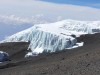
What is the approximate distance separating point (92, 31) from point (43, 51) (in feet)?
32.3

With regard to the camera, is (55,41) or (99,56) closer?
(99,56)

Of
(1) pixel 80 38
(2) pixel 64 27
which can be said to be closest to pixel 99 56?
(1) pixel 80 38

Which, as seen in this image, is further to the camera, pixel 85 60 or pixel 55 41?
pixel 55 41

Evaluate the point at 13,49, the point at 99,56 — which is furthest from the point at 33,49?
the point at 99,56

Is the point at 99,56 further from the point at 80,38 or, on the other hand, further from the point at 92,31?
the point at 92,31

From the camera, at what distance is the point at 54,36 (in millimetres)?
42062

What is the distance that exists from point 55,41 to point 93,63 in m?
17.2

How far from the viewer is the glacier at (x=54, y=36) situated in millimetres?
41272

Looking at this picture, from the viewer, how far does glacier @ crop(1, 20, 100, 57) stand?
41.3 metres

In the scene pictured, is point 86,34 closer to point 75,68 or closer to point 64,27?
point 64,27

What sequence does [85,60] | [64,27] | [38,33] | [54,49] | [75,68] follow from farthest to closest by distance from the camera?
[64,27] < [38,33] < [54,49] < [85,60] < [75,68]

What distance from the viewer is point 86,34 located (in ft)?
151

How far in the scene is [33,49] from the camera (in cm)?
4300

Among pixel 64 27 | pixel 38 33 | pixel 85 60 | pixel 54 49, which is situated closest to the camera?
pixel 85 60
